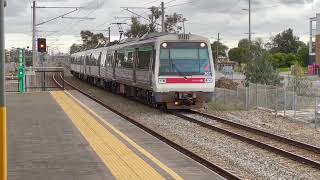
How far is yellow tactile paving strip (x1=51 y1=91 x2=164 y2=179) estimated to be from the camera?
9000 mm

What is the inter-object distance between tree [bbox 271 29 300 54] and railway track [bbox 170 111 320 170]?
126m

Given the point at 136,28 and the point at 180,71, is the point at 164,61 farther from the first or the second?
Answer: the point at 136,28

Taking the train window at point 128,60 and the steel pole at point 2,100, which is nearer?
the steel pole at point 2,100

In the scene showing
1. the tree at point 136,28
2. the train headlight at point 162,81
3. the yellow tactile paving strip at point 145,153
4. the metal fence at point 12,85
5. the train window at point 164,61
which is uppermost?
the tree at point 136,28

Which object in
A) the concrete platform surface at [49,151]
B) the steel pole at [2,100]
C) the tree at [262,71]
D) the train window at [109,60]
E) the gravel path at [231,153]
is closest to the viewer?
the steel pole at [2,100]

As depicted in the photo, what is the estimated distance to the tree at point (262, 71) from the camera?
128 ft

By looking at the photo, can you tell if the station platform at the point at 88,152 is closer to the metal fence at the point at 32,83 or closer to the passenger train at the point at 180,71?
the passenger train at the point at 180,71

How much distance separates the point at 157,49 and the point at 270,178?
38.8ft

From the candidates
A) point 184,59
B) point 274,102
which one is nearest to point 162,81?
point 184,59

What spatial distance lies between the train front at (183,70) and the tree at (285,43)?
124406 millimetres

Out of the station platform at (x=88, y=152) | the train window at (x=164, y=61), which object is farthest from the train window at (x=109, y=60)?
the station platform at (x=88, y=152)

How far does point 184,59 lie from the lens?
21250 millimetres

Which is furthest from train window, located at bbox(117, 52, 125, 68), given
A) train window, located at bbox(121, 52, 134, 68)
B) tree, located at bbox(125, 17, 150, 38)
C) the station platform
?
tree, located at bbox(125, 17, 150, 38)

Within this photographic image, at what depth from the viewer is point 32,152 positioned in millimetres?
10953
